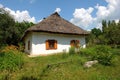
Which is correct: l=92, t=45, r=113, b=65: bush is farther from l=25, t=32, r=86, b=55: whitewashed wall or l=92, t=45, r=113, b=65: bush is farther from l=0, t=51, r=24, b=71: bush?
l=25, t=32, r=86, b=55: whitewashed wall

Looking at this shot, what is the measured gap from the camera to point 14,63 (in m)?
10.1

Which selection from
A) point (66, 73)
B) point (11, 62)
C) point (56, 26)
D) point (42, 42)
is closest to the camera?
point (66, 73)

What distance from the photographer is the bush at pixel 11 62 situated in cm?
984

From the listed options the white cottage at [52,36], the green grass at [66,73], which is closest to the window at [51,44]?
the white cottage at [52,36]

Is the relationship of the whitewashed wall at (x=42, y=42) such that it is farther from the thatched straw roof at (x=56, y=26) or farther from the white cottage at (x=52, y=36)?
the thatched straw roof at (x=56, y=26)

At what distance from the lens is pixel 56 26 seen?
19828mm

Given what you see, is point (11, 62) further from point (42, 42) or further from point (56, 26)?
point (56, 26)

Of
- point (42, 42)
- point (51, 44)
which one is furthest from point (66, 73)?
point (51, 44)

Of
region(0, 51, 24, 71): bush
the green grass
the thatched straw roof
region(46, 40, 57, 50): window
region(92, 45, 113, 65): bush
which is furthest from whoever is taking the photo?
region(46, 40, 57, 50): window

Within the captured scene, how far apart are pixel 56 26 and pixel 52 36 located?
1369 mm

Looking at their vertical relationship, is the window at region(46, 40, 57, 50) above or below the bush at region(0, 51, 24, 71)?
above

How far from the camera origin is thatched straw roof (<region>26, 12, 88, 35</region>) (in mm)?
18342

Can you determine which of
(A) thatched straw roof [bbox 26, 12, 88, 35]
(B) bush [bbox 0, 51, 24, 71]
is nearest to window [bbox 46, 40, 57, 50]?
(A) thatched straw roof [bbox 26, 12, 88, 35]

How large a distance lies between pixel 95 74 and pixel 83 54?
5.47 m
